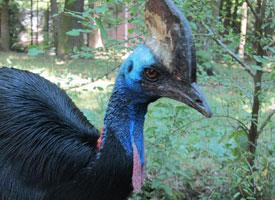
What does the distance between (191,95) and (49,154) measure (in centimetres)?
65

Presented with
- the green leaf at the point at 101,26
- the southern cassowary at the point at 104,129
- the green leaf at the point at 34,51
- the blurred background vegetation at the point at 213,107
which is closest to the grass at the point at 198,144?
the blurred background vegetation at the point at 213,107

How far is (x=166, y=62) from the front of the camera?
5.83 ft

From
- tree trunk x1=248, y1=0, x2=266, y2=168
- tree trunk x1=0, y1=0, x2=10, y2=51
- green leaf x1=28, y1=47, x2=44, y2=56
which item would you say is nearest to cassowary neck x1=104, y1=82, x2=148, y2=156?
green leaf x1=28, y1=47, x2=44, y2=56

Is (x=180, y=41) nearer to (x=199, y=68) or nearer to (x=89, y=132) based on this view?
(x=89, y=132)

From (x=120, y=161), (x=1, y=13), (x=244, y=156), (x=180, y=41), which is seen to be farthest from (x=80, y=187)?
(x=1, y=13)

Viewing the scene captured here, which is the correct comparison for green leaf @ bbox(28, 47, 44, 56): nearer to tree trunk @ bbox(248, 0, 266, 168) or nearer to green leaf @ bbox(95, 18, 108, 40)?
green leaf @ bbox(95, 18, 108, 40)

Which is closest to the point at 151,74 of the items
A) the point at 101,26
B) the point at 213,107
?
the point at 101,26

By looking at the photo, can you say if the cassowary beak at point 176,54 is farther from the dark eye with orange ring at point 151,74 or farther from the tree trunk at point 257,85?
the tree trunk at point 257,85

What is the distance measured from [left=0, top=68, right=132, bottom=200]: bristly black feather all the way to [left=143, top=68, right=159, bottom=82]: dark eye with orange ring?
0.26m

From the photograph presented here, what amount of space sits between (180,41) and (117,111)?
0.35 m

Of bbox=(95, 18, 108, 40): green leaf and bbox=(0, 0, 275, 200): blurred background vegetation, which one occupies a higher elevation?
bbox=(95, 18, 108, 40): green leaf

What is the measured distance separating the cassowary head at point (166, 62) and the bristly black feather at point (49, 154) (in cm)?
25

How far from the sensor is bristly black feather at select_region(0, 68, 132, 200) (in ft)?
6.34

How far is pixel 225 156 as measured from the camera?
10.5 ft
